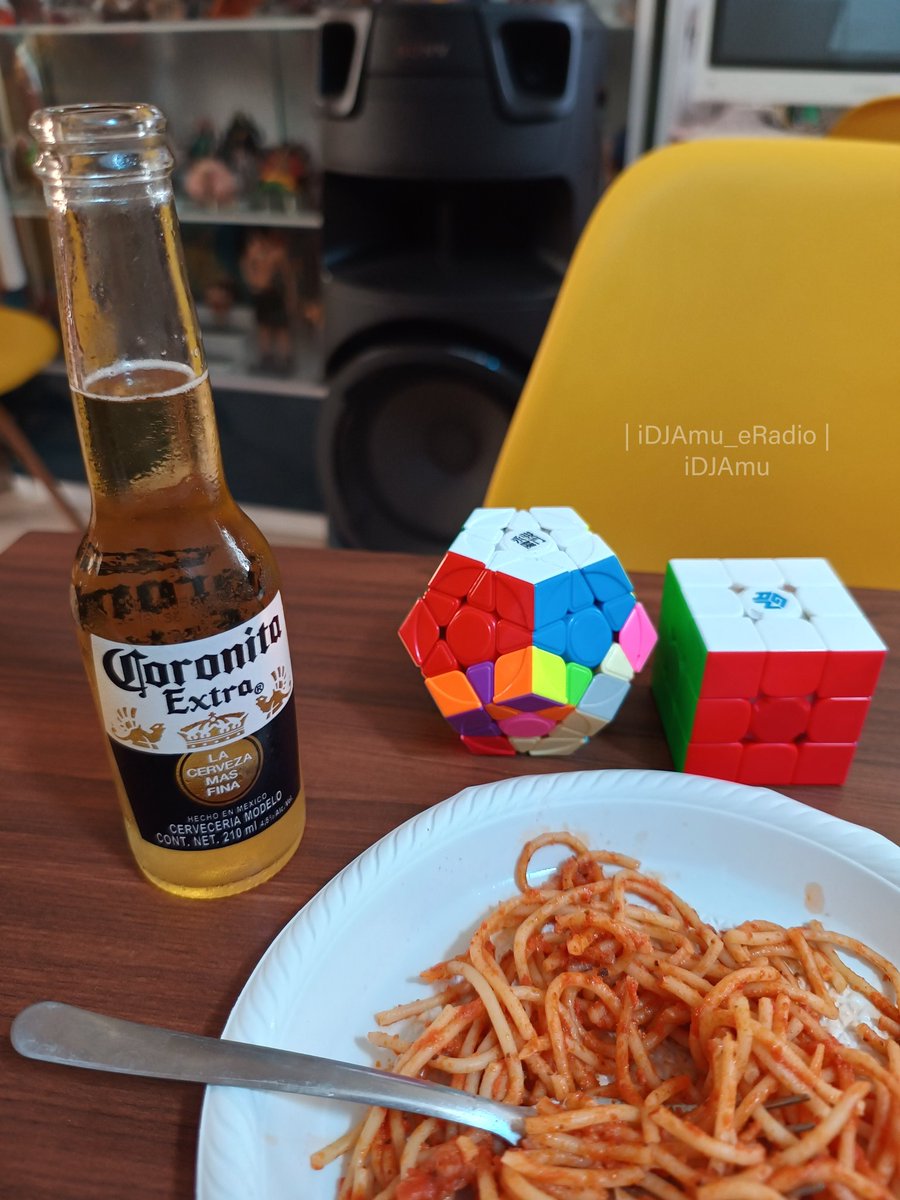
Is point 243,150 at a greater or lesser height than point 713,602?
lesser

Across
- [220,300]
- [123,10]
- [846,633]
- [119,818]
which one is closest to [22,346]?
[220,300]

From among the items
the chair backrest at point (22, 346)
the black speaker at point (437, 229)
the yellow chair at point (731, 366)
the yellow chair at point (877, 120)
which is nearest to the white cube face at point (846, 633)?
the yellow chair at point (731, 366)

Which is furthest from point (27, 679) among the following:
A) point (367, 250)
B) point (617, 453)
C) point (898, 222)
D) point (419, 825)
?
point (367, 250)

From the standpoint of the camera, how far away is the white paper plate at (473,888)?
1.46 feet

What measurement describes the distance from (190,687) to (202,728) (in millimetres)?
26

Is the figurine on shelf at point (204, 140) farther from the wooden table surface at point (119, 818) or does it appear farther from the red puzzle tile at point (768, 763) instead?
the red puzzle tile at point (768, 763)

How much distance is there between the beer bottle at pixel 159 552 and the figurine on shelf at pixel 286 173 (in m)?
2.19

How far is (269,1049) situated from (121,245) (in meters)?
0.38

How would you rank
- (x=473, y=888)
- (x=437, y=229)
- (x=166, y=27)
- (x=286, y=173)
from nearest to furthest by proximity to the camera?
1. (x=473, y=888)
2. (x=437, y=229)
3. (x=166, y=27)
4. (x=286, y=173)

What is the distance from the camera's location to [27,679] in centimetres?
72

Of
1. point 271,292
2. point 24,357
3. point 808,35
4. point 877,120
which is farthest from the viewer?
point 271,292

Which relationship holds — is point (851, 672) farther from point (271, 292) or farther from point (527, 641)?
point (271, 292)

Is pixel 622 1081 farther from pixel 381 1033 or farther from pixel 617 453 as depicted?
pixel 617 453

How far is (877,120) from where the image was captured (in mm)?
1200
